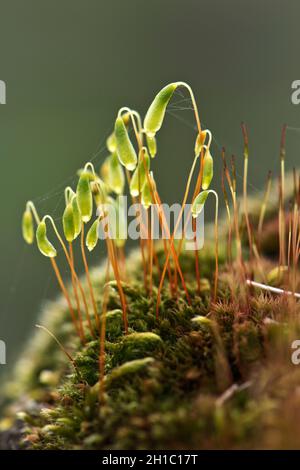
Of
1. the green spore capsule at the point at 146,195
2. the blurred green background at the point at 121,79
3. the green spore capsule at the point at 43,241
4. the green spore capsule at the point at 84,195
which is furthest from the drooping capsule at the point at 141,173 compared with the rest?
the blurred green background at the point at 121,79

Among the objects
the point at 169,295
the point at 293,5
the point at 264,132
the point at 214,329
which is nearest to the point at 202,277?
the point at 169,295

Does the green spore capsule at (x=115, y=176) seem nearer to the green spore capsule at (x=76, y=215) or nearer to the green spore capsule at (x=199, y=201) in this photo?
the green spore capsule at (x=76, y=215)

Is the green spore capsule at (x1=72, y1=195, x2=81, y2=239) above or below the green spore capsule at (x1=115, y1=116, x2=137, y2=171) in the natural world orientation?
below

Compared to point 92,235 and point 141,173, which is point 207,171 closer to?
point 141,173

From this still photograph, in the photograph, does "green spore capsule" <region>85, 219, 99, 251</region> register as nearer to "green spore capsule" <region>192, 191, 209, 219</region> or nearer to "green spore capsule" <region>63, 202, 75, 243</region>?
"green spore capsule" <region>63, 202, 75, 243</region>

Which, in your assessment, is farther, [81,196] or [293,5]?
[293,5]

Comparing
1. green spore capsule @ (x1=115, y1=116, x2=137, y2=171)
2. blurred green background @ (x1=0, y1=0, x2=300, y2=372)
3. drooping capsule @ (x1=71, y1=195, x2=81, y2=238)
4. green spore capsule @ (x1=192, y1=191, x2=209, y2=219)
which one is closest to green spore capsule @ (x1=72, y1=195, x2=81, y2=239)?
drooping capsule @ (x1=71, y1=195, x2=81, y2=238)

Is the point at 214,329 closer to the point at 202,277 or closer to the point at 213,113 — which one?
the point at 202,277
